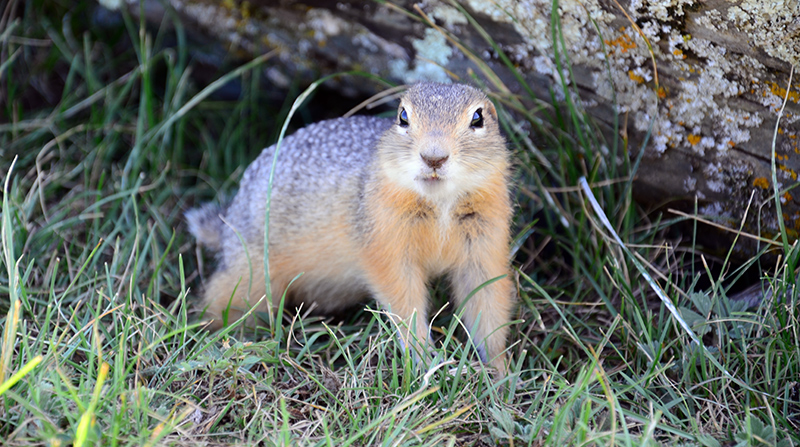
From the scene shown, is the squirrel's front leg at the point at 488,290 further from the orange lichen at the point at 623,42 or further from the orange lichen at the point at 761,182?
the orange lichen at the point at 761,182

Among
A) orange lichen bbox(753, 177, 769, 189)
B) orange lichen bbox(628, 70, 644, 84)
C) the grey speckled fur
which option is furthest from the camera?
the grey speckled fur

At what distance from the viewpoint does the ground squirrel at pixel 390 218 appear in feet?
12.8

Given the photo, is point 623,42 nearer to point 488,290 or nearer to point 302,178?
point 488,290

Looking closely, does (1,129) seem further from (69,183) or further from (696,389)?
(696,389)

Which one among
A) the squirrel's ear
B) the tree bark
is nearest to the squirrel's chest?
the squirrel's ear

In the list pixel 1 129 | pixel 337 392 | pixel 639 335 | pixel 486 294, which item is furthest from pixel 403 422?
pixel 1 129

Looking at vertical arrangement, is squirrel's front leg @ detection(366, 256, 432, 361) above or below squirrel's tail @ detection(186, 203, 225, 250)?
above

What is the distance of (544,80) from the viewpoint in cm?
500

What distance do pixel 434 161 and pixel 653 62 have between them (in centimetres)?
176

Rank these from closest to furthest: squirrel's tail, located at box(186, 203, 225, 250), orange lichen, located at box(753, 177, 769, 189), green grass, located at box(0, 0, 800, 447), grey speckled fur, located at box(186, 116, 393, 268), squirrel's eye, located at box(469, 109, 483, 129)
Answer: green grass, located at box(0, 0, 800, 447) → squirrel's eye, located at box(469, 109, 483, 129) → orange lichen, located at box(753, 177, 769, 189) → grey speckled fur, located at box(186, 116, 393, 268) → squirrel's tail, located at box(186, 203, 225, 250)

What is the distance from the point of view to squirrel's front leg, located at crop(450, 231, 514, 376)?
422 cm

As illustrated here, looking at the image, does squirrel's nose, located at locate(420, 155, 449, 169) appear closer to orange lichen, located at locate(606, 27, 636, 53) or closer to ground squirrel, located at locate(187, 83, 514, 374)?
ground squirrel, located at locate(187, 83, 514, 374)

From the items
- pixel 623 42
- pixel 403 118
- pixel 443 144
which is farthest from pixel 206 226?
pixel 623 42

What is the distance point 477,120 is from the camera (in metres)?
4.10
